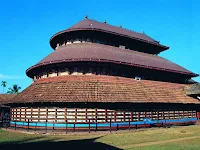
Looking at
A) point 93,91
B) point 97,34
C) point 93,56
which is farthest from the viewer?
point 97,34

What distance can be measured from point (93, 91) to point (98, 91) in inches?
18.1

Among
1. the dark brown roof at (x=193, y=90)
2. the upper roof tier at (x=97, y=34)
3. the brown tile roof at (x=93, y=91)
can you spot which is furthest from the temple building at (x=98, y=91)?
the dark brown roof at (x=193, y=90)

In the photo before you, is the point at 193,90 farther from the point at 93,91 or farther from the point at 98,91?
the point at 93,91

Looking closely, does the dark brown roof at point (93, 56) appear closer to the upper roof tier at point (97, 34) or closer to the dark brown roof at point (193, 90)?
the upper roof tier at point (97, 34)

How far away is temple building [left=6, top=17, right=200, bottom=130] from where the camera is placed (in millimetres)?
18531

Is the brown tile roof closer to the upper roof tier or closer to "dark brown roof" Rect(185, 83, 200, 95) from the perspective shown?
"dark brown roof" Rect(185, 83, 200, 95)

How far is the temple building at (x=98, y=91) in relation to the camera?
60.8ft

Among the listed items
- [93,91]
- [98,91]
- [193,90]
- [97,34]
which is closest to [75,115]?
[93,91]

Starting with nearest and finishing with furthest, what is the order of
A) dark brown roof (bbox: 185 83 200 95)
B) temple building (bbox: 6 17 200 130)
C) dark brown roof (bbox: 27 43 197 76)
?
1. temple building (bbox: 6 17 200 130)
2. dark brown roof (bbox: 27 43 197 76)
3. dark brown roof (bbox: 185 83 200 95)

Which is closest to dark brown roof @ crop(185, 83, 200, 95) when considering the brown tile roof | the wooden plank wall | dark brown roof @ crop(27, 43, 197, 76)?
dark brown roof @ crop(27, 43, 197, 76)

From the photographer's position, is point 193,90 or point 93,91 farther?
point 193,90

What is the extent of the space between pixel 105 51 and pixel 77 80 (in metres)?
5.63

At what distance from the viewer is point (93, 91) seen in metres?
18.8

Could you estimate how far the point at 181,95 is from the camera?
2466 cm
